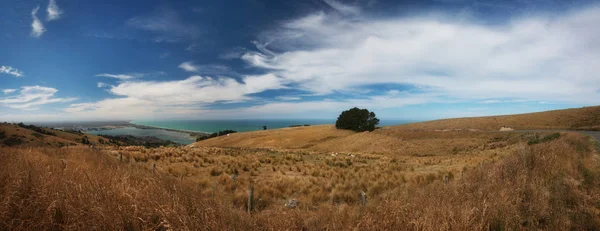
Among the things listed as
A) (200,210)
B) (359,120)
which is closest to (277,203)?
(200,210)

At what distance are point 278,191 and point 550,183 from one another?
27.4 ft

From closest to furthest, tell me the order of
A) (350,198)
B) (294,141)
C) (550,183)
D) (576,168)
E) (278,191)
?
(550,183)
(576,168)
(350,198)
(278,191)
(294,141)

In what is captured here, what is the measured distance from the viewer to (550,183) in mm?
6969

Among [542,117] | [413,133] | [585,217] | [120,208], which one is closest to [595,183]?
[585,217]

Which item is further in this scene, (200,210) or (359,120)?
(359,120)

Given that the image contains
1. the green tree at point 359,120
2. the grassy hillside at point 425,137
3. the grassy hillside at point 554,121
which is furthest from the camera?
the green tree at point 359,120

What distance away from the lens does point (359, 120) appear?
59.0 m

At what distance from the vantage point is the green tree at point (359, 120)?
191 feet

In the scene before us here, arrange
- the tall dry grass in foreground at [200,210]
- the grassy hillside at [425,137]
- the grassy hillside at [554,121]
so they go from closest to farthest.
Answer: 1. the tall dry grass in foreground at [200,210]
2. the grassy hillside at [425,137]
3. the grassy hillside at [554,121]

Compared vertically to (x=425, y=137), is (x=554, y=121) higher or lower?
higher

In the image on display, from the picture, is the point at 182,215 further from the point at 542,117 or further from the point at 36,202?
the point at 542,117

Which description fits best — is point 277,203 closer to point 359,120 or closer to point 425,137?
point 425,137

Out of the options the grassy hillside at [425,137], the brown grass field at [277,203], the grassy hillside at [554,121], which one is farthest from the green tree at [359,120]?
the brown grass field at [277,203]

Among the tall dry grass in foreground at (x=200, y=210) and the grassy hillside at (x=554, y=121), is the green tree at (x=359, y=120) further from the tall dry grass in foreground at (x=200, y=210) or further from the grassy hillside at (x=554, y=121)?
the tall dry grass in foreground at (x=200, y=210)
